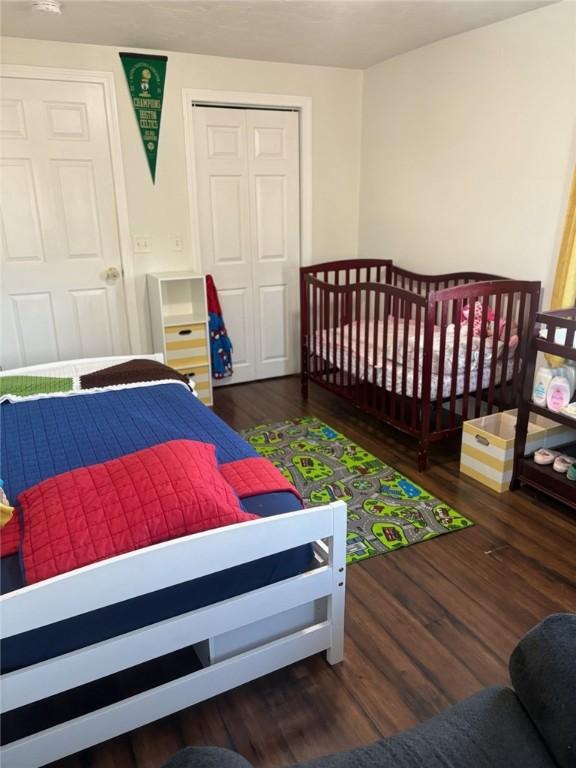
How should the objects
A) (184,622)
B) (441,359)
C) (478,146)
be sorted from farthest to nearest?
(478,146) < (441,359) < (184,622)

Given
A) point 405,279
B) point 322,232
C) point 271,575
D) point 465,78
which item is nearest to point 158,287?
point 322,232

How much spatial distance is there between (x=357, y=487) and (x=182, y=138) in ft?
8.46

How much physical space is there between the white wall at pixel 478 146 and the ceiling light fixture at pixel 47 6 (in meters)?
2.16

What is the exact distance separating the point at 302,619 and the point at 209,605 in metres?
0.35

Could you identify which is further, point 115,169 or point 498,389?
point 115,169

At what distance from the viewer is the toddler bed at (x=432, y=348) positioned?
2.76m

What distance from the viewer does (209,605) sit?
1404mm

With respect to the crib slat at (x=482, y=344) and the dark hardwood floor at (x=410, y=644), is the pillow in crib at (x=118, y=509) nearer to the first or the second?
the dark hardwood floor at (x=410, y=644)

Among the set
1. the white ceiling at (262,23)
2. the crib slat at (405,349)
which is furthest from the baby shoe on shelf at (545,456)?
the white ceiling at (262,23)

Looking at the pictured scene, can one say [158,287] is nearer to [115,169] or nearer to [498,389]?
[115,169]

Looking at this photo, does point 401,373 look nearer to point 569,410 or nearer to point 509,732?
point 569,410

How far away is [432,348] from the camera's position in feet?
9.04

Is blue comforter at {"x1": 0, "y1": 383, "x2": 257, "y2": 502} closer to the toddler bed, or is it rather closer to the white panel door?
the toddler bed

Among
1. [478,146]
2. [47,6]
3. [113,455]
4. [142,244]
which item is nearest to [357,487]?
[113,455]
